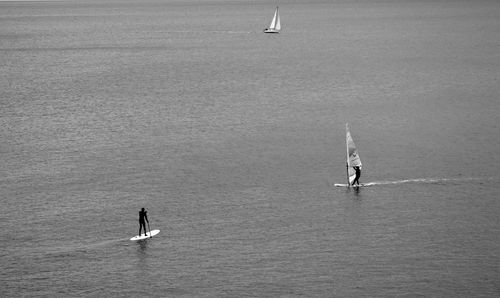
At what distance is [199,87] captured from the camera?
171m

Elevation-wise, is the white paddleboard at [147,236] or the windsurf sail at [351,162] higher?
the windsurf sail at [351,162]

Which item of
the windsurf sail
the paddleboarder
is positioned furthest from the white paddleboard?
the paddleboarder

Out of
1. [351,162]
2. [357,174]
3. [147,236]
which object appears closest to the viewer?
[147,236]

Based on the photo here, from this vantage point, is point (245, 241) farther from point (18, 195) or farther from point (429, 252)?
point (18, 195)

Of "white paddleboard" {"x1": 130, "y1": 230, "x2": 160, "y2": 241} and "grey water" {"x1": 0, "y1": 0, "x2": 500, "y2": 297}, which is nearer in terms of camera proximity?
"grey water" {"x1": 0, "y1": 0, "x2": 500, "y2": 297}

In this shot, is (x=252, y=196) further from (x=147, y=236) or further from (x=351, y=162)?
(x=147, y=236)

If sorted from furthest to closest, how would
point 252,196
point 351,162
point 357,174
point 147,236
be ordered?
point 351,162 < point 357,174 < point 252,196 < point 147,236

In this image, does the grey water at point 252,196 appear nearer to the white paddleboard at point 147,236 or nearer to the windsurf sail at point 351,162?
the white paddleboard at point 147,236

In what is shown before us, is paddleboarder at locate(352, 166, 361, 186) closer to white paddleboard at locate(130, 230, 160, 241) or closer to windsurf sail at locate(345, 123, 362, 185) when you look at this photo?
windsurf sail at locate(345, 123, 362, 185)

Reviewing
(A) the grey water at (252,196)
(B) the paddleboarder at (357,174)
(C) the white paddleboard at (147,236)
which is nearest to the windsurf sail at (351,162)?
(B) the paddleboarder at (357,174)

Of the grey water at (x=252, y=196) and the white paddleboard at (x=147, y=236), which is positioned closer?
the grey water at (x=252, y=196)

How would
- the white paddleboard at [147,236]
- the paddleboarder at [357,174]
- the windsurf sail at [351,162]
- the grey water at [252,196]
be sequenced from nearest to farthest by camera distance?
the grey water at [252,196]
the white paddleboard at [147,236]
the paddleboarder at [357,174]
the windsurf sail at [351,162]

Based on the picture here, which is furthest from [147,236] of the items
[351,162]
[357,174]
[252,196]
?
[351,162]

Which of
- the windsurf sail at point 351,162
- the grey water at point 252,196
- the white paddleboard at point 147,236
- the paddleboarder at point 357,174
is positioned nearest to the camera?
the grey water at point 252,196
